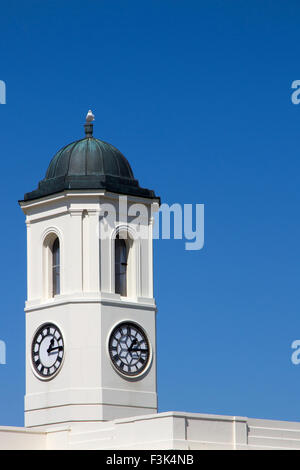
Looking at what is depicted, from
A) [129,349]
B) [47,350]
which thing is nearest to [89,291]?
[129,349]

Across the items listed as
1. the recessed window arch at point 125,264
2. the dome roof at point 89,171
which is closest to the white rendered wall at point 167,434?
the recessed window arch at point 125,264

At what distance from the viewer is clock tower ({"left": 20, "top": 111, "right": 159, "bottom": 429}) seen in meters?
65.6

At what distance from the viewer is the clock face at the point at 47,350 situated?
6644cm

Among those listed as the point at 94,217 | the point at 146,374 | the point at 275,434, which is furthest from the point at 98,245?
the point at 275,434

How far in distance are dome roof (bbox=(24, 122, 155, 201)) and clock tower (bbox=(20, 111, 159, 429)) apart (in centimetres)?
4

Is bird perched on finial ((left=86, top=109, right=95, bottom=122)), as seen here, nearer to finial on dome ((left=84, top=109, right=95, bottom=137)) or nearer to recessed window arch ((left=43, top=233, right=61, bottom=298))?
finial on dome ((left=84, top=109, right=95, bottom=137))

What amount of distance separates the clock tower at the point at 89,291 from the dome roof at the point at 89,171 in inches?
1.5

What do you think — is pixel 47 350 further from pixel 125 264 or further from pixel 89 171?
pixel 89 171

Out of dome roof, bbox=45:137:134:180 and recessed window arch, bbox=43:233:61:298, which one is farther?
recessed window arch, bbox=43:233:61:298

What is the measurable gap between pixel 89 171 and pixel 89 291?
15.6 feet

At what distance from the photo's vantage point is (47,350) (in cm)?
6694

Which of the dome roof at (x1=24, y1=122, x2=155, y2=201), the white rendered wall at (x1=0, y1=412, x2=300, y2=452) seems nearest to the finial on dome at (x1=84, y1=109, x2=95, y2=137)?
the dome roof at (x1=24, y1=122, x2=155, y2=201)
